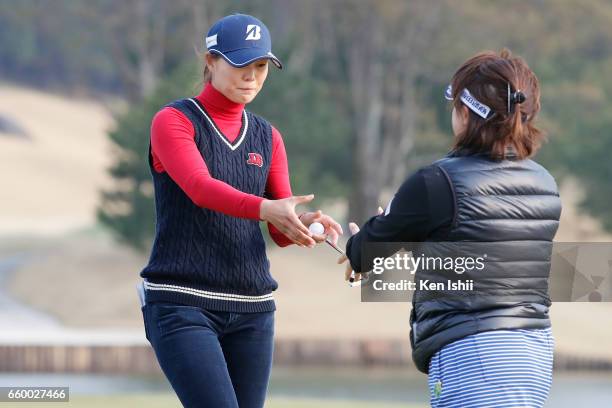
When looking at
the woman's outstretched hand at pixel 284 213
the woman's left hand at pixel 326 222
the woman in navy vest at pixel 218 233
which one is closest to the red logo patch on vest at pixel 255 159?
the woman in navy vest at pixel 218 233

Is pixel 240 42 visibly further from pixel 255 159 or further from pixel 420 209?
pixel 420 209

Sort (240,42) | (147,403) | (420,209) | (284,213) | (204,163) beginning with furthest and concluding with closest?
(147,403) → (240,42) → (204,163) → (284,213) → (420,209)

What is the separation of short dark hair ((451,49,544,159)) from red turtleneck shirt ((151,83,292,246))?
72 centimetres

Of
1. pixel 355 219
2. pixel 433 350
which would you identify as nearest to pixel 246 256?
pixel 433 350

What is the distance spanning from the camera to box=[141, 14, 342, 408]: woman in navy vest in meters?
4.28

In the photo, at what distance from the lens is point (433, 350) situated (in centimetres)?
385

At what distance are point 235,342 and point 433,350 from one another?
0.86 m

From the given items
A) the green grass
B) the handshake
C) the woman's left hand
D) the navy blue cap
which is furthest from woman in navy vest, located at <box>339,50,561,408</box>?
the green grass

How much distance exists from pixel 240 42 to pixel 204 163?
41 cm

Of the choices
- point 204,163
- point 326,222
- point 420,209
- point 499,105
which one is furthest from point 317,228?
→ point 499,105

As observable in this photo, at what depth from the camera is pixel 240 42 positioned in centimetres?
453

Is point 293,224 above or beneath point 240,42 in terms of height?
beneath

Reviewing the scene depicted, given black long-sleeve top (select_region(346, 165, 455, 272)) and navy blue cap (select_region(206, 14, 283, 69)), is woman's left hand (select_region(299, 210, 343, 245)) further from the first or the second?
black long-sleeve top (select_region(346, 165, 455, 272))

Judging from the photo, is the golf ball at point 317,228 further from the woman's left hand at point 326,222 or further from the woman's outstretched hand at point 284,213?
the woman's outstretched hand at point 284,213
